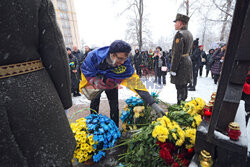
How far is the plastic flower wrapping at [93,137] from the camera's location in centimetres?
164

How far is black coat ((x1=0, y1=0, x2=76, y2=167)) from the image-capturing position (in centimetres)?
73

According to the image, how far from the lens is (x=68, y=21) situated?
128ft

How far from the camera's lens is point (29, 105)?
31.5 inches

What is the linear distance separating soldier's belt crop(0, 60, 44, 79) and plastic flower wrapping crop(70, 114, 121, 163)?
1.07m

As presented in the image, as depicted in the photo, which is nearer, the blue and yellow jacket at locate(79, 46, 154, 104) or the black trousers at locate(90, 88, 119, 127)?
the blue and yellow jacket at locate(79, 46, 154, 104)

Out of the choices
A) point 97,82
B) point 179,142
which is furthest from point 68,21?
point 179,142

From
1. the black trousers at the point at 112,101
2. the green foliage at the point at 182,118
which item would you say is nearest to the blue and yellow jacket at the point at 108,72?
the black trousers at the point at 112,101

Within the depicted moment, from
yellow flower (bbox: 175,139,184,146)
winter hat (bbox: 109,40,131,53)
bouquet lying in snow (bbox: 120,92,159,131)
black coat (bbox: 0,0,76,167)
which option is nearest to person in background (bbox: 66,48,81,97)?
bouquet lying in snow (bbox: 120,92,159,131)

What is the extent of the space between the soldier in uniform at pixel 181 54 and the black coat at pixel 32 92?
8.79ft

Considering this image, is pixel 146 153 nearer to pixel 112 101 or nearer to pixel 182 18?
pixel 112 101

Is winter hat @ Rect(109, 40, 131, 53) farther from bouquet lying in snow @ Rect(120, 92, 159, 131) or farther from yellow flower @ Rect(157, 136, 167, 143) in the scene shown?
yellow flower @ Rect(157, 136, 167, 143)

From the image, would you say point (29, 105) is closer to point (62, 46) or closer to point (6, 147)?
point (6, 147)

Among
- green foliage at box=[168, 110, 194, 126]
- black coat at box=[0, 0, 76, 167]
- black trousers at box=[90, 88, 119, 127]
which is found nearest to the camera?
black coat at box=[0, 0, 76, 167]

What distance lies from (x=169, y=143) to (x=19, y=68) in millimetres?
1384
